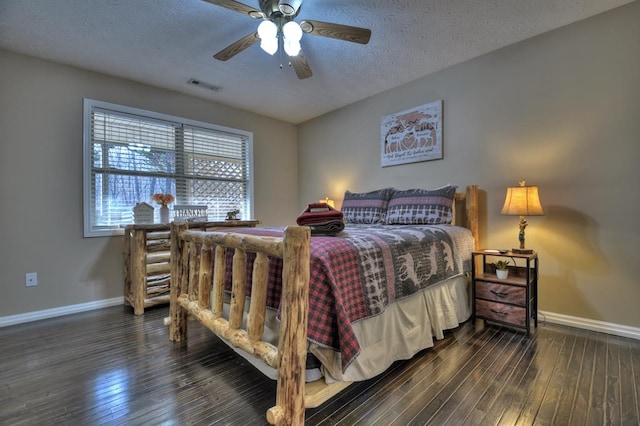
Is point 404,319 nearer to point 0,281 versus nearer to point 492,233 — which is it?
point 492,233

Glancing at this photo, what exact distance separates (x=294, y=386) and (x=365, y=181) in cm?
297

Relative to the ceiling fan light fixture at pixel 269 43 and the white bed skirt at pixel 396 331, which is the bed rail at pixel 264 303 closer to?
the white bed skirt at pixel 396 331

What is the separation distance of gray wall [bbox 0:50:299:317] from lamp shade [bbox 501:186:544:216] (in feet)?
12.5

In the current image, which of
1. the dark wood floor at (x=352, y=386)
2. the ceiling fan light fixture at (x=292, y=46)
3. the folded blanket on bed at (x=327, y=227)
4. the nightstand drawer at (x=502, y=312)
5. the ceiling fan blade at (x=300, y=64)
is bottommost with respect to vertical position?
the dark wood floor at (x=352, y=386)

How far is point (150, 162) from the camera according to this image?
11.1 feet

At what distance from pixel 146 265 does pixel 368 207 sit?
2.34m

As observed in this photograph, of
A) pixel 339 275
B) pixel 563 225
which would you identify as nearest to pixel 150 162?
pixel 339 275

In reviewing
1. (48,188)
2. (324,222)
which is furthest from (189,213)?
(324,222)

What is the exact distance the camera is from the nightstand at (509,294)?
7.16ft

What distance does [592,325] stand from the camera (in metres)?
2.23

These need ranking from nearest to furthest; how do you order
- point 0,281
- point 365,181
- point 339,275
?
point 339,275
point 0,281
point 365,181

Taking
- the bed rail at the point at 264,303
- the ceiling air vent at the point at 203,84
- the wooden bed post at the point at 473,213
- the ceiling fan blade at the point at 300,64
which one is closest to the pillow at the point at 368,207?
the wooden bed post at the point at 473,213

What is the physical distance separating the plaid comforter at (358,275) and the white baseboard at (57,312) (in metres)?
2.07

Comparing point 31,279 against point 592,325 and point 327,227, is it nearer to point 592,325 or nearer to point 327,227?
point 327,227
